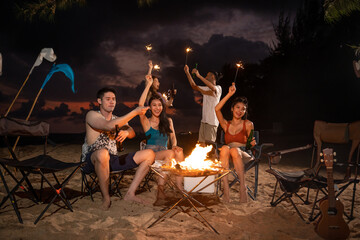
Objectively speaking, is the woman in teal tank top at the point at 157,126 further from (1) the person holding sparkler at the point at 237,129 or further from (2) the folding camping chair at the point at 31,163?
(2) the folding camping chair at the point at 31,163

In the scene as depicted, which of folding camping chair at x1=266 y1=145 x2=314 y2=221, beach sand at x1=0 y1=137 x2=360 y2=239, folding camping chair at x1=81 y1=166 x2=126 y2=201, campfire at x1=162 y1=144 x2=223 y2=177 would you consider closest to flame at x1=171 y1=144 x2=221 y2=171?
campfire at x1=162 y1=144 x2=223 y2=177

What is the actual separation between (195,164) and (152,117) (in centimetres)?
126

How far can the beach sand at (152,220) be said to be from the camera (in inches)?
105

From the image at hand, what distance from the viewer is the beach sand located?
2676 millimetres

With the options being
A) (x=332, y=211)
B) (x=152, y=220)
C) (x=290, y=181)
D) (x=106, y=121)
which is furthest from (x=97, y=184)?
(x=332, y=211)

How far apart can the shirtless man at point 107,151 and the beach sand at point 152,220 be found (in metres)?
0.33

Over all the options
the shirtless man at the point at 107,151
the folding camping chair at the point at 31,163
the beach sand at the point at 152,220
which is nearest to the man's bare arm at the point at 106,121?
the shirtless man at the point at 107,151

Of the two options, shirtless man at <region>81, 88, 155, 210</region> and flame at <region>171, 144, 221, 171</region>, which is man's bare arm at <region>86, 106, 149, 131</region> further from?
flame at <region>171, 144, 221, 171</region>

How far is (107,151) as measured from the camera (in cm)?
341

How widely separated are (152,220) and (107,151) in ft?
3.42

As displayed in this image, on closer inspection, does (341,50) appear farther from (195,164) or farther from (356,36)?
(195,164)

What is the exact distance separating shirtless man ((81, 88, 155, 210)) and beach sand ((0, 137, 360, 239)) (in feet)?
1.08

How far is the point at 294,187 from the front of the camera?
331 centimetres

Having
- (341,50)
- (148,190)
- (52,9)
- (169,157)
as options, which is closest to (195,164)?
(169,157)
